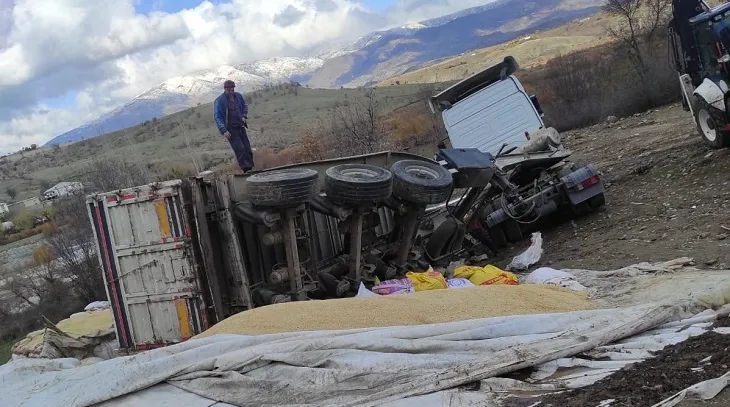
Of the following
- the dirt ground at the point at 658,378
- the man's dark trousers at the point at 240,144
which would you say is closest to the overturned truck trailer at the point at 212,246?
the man's dark trousers at the point at 240,144

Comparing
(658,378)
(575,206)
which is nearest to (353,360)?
(658,378)

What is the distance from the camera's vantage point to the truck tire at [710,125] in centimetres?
982

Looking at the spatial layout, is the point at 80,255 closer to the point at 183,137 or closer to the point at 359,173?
the point at 359,173

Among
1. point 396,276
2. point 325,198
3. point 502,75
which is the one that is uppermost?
point 502,75

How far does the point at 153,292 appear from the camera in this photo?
22.2 ft

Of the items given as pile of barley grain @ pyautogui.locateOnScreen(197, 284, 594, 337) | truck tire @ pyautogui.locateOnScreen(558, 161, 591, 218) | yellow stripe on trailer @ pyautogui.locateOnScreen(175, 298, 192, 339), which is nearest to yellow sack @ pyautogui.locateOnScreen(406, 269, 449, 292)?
pile of barley grain @ pyautogui.locateOnScreen(197, 284, 594, 337)

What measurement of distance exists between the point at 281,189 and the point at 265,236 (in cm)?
65

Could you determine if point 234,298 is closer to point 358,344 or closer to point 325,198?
point 325,198

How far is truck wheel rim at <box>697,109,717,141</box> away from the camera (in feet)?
33.5

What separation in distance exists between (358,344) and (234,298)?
284cm

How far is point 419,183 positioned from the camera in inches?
304

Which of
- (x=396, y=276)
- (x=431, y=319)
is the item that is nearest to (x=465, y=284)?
(x=396, y=276)

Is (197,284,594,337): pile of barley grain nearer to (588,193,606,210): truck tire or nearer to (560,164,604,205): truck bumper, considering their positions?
(560,164,604,205): truck bumper

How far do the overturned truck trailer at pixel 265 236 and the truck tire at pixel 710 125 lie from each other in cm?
342
